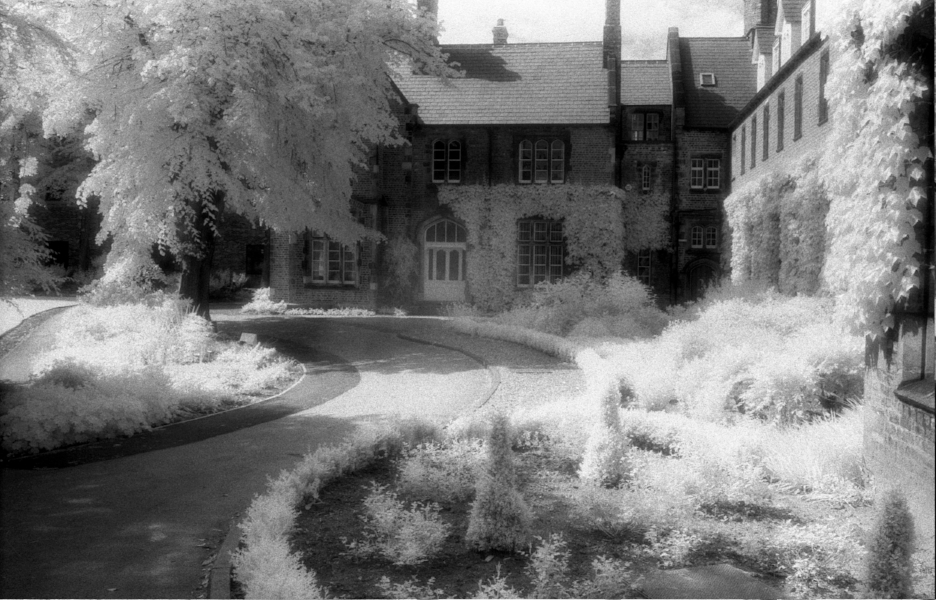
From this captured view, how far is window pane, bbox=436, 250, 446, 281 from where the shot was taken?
1097 inches

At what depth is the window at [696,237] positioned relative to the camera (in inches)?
515

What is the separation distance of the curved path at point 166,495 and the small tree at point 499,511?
1.88m

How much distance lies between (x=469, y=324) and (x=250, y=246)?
58.2 ft

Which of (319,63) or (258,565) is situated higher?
(319,63)

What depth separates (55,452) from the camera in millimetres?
7824

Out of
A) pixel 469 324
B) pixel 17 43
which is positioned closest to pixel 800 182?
pixel 469 324

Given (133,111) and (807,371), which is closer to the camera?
(807,371)

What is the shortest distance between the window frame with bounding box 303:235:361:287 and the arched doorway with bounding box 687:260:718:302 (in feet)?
38.7

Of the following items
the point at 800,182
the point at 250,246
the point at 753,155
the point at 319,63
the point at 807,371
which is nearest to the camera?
the point at 807,371

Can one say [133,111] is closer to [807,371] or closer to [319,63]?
[319,63]

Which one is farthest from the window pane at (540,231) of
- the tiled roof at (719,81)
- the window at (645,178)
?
the tiled roof at (719,81)

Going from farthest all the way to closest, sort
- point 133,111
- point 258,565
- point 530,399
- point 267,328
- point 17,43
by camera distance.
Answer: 1. point 267,328
2. point 133,111
3. point 530,399
4. point 17,43
5. point 258,565

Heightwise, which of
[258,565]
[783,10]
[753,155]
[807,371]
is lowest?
[258,565]

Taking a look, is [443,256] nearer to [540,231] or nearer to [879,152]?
[540,231]
